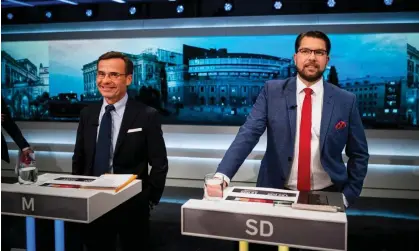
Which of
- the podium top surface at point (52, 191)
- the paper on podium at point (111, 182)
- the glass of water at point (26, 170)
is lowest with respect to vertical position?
the podium top surface at point (52, 191)

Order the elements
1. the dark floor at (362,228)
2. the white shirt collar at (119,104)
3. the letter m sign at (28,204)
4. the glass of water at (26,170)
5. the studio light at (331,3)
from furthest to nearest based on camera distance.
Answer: the studio light at (331,3) → the dark floor at (362,228) → the white shirt collar at (119,104) → the glass of water at (26,170) → the letter m sign at (28,204)

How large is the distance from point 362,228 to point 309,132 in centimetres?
248

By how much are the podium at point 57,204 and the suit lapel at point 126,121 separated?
17.9 inches

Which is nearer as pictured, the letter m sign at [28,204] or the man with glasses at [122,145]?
the letter m sign at [28,204]

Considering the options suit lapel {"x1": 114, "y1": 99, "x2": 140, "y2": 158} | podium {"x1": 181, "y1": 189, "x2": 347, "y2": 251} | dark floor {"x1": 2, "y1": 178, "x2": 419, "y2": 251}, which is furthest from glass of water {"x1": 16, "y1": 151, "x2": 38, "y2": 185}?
dark floor {"x1": 2, "y1": 178, "x2": 419, "y2": 251}

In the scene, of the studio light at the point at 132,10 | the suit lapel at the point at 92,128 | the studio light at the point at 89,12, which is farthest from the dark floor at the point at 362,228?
the studio light at the point at 89,12

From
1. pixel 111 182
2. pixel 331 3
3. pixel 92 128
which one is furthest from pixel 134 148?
pixel 331 3

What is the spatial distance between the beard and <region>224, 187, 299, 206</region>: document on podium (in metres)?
0.60

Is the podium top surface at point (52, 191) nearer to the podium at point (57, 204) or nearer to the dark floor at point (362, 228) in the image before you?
the podium at point (57, 204)

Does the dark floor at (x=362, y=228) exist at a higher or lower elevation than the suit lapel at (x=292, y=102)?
lower

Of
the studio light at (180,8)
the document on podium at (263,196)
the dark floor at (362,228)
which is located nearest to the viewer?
the document on podium at (263,196)

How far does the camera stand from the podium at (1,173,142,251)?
1.73m

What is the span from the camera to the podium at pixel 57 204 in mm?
1733

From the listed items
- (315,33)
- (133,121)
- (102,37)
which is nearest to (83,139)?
(133,121)
